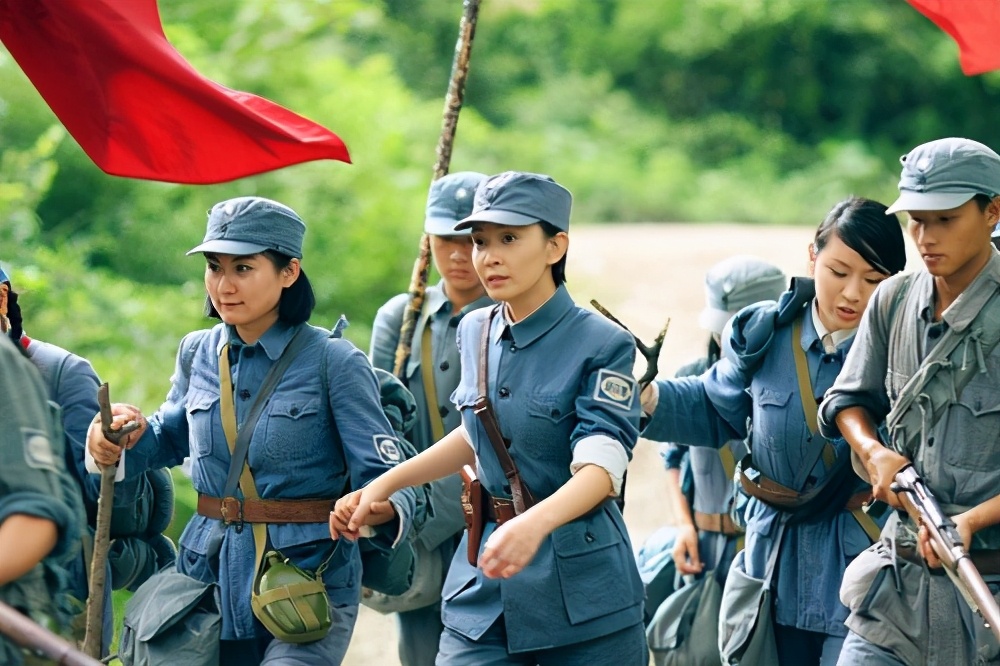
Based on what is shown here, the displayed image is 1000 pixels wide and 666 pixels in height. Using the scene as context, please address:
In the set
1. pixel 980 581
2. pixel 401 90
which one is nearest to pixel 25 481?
pixel 980 581

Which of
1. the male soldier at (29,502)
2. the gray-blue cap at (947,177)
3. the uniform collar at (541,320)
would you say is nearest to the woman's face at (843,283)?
the gray-blue cap at (947,177)

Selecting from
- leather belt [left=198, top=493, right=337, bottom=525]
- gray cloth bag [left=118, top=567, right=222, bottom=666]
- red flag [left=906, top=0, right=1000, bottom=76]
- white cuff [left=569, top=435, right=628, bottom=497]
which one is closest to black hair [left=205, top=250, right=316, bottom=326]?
leather belt [left=198, top=493, right=337, bottom=525]

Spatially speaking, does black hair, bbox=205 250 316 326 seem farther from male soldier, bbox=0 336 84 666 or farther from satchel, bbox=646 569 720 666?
satchel, bbox=646 569 720 666

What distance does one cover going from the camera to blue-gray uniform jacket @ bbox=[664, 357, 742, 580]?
717 centimetres

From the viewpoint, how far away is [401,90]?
21.0m

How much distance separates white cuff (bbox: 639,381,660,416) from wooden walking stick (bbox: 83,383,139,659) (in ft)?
5.61

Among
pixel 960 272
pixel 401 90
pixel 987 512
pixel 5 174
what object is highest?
pixel 401 90

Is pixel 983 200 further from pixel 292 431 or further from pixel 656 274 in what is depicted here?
pixel 656 274

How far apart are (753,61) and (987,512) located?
2170 cm

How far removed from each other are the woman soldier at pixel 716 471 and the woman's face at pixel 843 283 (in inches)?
52.7

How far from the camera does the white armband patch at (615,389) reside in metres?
4.92

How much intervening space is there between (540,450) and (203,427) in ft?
3.91

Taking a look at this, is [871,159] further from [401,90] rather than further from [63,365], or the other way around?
[63,365]

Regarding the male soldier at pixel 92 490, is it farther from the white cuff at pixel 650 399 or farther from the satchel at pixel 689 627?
the satchel at pixel 689 627
